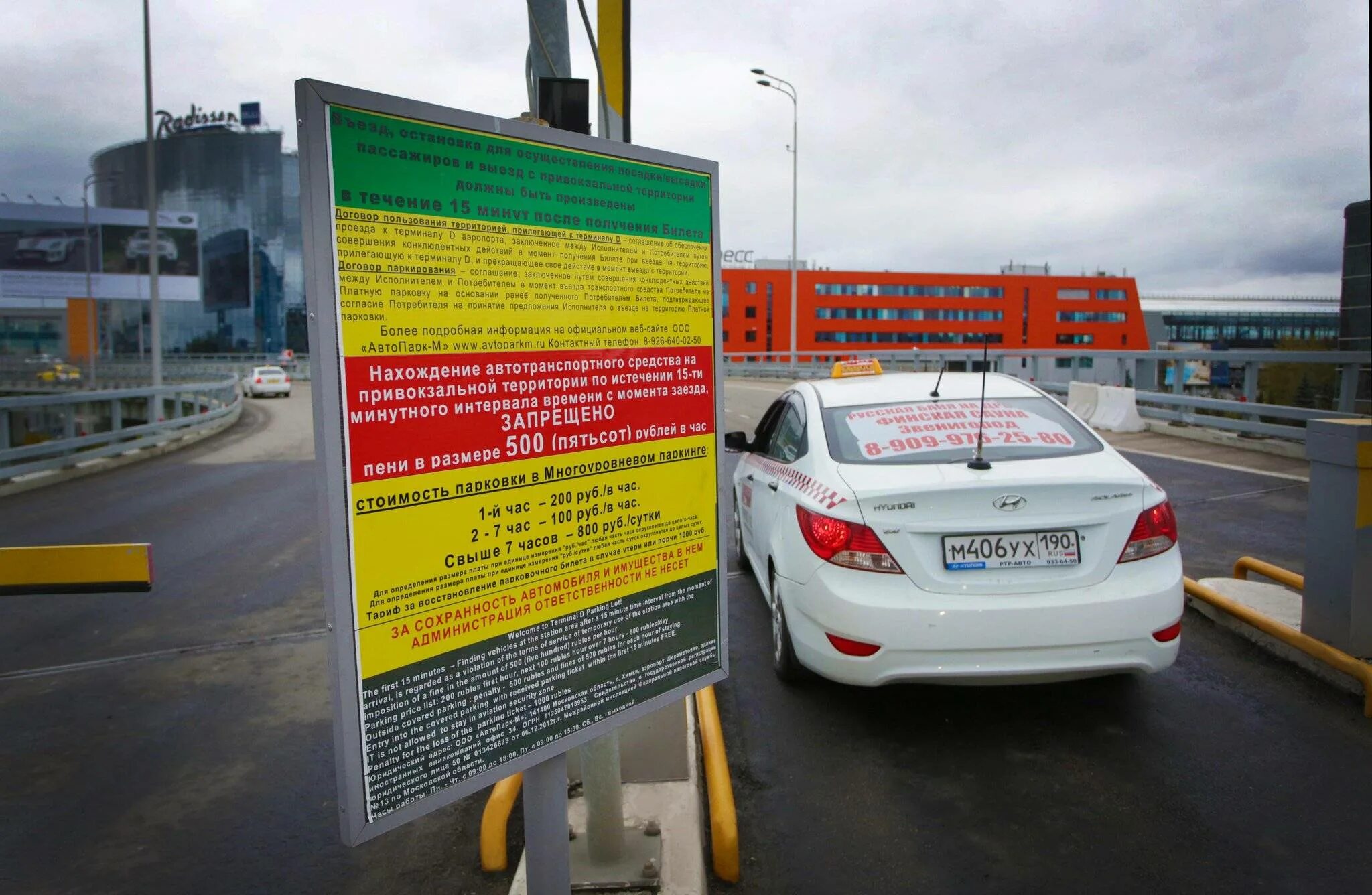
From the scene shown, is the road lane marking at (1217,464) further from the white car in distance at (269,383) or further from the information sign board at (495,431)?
the white car in distance at (269,383)

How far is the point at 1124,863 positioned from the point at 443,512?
2.64 metres

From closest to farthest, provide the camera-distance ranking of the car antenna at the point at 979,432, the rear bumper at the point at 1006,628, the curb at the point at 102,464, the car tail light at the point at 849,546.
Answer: the rear bumper at the point at 1006,628 < the car tail light at the point at 849,546 < the car antenna at the point at 979,432 < the curb at the point at 102,464

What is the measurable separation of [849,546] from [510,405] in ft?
7.41

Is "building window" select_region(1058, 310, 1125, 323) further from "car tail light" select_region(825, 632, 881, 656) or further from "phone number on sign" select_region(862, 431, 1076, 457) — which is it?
"car tail light" select_region(825, 632, 881, 656)

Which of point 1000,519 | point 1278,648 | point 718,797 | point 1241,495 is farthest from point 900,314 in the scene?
point 718,797

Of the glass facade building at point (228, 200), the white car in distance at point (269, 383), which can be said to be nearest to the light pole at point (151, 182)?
the white car in distance at point (269, 383)

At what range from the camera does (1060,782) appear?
373cm

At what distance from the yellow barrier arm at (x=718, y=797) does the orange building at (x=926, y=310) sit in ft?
292

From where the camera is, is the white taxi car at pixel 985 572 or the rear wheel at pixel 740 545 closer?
the white taxi car at pixel 985 572

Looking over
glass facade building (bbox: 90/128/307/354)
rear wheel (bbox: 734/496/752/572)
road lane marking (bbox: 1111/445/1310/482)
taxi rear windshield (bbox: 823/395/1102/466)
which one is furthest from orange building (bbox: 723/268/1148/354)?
taxi rear windshield (bbox: 823/395/1102/466)

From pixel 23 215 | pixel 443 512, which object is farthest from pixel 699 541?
pixel 23 215

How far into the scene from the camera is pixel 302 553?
839 centimetres

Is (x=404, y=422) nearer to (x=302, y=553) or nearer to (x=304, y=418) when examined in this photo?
(x=302, y=553)

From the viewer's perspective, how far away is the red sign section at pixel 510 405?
73.8 inches
